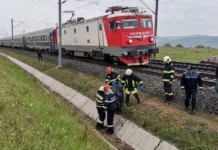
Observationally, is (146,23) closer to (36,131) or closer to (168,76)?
(168,76)

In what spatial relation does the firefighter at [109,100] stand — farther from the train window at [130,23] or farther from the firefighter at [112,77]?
the train window at [130,23]

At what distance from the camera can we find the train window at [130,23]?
1871 centimetres

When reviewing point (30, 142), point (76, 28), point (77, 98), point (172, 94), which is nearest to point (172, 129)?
point (172, 94)

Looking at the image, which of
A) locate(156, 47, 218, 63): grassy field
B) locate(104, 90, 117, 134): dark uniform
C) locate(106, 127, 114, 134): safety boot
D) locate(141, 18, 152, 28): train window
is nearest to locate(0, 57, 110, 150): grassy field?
locate(104, 90, 117, 134): dark uniform

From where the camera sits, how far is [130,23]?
62.1 feet

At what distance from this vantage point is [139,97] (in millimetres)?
12289

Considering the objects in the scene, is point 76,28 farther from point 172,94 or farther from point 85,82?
point 172,94

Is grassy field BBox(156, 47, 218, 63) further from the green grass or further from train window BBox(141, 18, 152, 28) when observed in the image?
the green grass

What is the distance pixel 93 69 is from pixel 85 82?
279 cm

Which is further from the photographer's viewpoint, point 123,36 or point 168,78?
point 123,36

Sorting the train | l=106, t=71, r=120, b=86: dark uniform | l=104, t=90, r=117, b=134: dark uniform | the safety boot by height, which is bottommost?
the safety boot

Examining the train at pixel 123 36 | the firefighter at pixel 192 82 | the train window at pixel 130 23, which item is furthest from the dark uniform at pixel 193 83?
the train window at pixel 130 23

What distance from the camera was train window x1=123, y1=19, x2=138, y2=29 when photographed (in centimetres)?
1871

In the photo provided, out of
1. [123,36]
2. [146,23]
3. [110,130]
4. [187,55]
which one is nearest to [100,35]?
[123,36]
